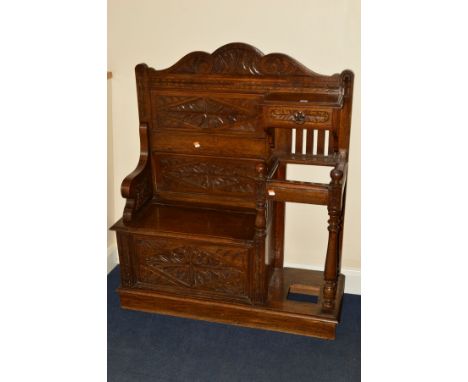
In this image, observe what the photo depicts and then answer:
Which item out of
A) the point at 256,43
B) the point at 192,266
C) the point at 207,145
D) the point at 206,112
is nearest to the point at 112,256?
the point at 192,266

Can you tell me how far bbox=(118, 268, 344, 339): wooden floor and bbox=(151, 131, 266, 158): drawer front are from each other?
2.15 feet

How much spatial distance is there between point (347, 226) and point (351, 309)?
41cm

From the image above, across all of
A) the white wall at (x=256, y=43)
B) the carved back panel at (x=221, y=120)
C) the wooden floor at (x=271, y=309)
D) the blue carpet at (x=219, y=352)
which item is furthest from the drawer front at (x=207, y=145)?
the blue carpet at (x=219, y=352)

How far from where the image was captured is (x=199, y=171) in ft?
9.01

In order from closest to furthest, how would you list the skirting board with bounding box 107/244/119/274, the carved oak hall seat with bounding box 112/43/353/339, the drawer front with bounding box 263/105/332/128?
the drawer front with bounding box 263/105/332/128, the carved oak hall seat with bounding box 112/43/353/339, the skirting board with bounding box 107/244/119/274

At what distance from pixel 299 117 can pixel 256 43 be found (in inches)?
20.1

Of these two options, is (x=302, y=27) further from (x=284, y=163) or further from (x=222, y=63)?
(x=284, y=163)

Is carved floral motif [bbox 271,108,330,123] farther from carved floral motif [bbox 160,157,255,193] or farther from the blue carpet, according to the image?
the blue carpet

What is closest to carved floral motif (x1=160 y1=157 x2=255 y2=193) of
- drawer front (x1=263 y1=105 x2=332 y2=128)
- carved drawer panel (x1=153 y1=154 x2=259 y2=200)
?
carved drawer panel (x1=153 y1=154 x2=259 y2=200)

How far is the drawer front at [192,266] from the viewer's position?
8.05 ft

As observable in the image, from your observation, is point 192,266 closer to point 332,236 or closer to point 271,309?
point 271,309

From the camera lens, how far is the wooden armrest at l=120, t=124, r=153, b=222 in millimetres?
2572

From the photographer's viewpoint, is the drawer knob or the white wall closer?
the drawer knob
